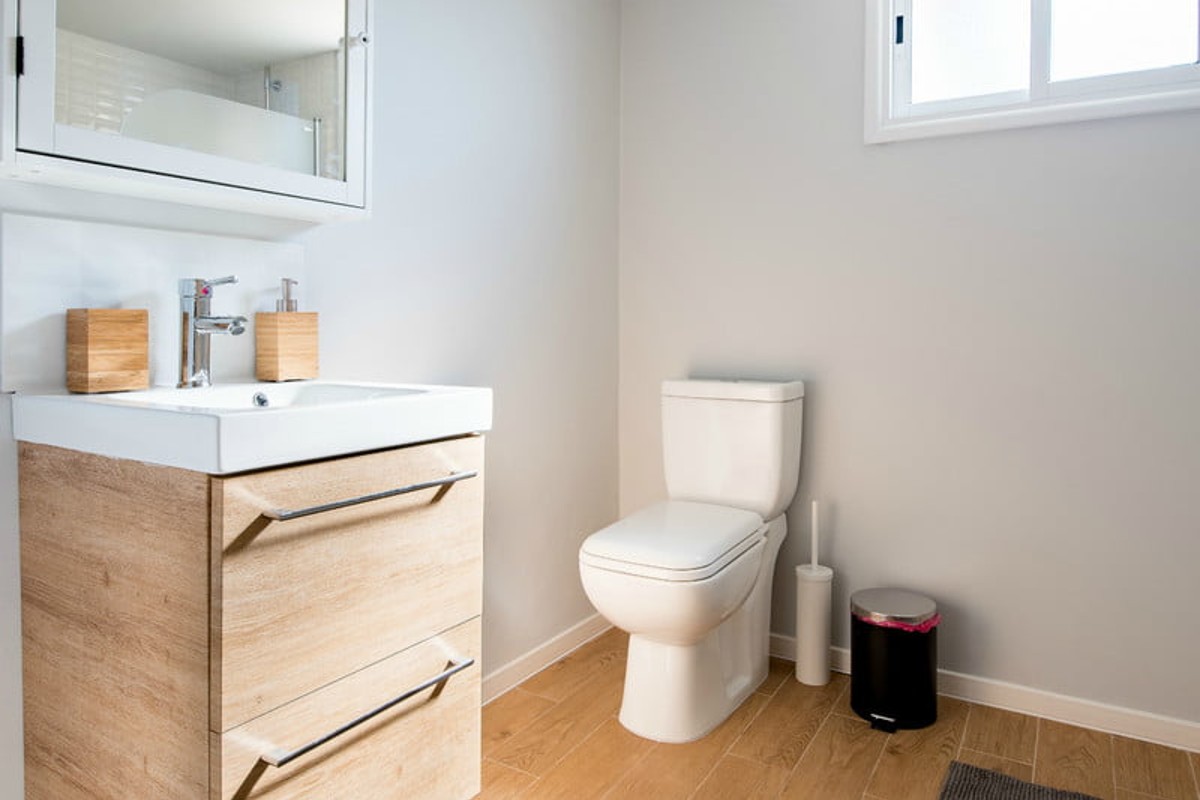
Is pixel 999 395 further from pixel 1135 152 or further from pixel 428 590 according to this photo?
pixel 428 590

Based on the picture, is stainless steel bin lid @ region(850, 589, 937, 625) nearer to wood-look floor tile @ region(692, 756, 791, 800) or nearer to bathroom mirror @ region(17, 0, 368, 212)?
wood-look floor tile @ region(692, 756, 791, 800)

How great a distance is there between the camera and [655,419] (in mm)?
2783

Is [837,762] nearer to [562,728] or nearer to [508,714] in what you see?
[562,728]

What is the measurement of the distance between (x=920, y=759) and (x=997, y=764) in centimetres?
18

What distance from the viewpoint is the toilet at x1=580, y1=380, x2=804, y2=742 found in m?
1.91

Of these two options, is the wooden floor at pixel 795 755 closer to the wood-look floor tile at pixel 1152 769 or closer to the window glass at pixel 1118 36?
the wood-look floor tile at pixel 1152 769

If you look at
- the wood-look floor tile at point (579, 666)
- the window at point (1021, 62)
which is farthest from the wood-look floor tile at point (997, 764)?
the window at point (1021, 62)

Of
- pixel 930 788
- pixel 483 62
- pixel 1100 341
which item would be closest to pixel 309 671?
pixel 930 788

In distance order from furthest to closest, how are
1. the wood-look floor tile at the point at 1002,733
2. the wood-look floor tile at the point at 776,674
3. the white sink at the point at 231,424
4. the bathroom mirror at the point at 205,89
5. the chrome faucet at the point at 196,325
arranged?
the wood-look floor tile at the point at 776,674, the wood-look floor tile at the point at 1002,733, the chrome faucet at the point at 196,325, the bathroom mirror at the point at 205,89, the white sink at the point at 231,424

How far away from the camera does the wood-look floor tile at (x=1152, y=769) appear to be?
5.96 feet

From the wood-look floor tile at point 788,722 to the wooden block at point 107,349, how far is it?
1558mm

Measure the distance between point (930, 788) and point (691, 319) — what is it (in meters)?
1.50

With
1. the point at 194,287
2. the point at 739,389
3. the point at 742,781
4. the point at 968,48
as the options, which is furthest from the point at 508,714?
the point at 968,48

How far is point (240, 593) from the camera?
1.08 metres
